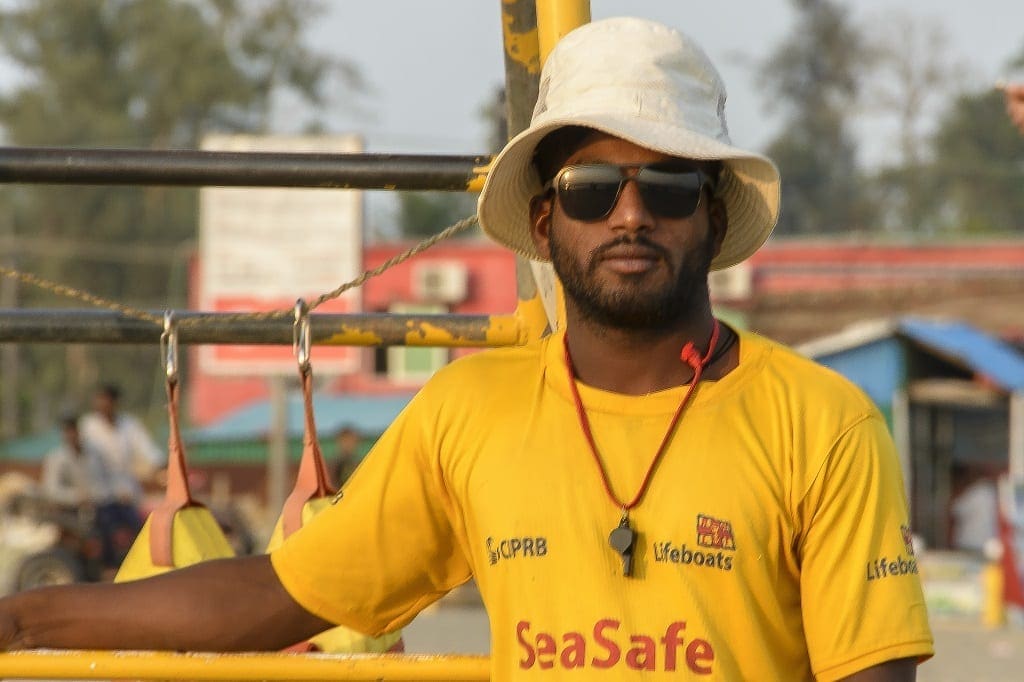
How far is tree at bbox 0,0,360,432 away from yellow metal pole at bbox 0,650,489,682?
45557 mm

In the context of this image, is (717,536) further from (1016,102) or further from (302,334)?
(1016,102)

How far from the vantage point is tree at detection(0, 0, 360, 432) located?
48.6 m

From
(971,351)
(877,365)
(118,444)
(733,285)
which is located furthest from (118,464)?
(733,285)

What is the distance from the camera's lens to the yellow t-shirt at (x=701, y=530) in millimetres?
2170

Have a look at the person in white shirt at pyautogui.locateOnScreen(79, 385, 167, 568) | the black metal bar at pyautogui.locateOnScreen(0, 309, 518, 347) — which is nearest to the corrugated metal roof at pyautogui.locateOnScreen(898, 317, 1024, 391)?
the person in white shirt at pyautogui.locateOnScreen(79, 385, 167, 568)

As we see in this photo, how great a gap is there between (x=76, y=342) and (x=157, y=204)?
47.1 meters

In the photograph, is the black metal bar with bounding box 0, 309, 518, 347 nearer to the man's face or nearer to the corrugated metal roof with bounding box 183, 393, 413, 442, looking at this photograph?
the man's face

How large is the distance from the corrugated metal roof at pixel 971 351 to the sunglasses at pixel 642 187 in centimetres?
1758

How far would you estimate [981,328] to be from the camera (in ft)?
83.0

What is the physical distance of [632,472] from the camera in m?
2.24

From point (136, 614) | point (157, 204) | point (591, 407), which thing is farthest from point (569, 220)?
point (157, 204)

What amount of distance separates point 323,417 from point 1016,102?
2927 centimetres

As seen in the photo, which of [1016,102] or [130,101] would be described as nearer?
[1016,102]

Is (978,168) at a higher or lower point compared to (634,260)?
higher
